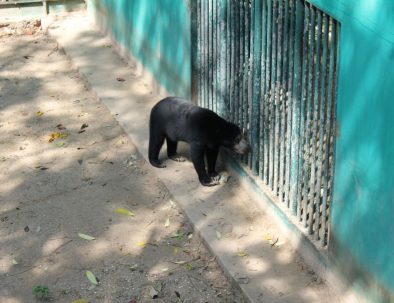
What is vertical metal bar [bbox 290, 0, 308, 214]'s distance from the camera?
5673 millimetres

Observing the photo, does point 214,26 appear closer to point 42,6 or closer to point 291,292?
point 291,292

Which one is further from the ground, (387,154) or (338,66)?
(338,66)

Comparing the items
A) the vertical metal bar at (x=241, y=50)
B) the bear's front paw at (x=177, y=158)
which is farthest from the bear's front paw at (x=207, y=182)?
the vertical metal bar at (x=241, y=50)

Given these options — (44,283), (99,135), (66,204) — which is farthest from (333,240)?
(99,135)

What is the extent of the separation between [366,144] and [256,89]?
71.9 inches

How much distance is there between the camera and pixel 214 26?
7.23 metres

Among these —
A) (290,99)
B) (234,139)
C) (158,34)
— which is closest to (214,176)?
(234,139)

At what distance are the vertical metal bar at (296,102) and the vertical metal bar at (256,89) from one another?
2.13 feet

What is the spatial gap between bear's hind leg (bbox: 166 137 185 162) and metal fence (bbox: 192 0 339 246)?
1.77ft

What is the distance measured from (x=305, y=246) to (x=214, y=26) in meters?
Answer: 2.32

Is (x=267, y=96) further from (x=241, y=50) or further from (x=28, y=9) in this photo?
(x=28, y=9)

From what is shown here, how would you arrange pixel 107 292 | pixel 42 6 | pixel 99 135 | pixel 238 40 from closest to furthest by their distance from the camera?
pixel 107 292, pixel 238 40, pixel 99 135, pixel 42 6

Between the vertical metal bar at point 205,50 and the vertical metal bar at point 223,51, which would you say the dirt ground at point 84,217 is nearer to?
the vertical metal bar at point 205,50

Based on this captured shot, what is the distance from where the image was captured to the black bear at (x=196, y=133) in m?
6.91
